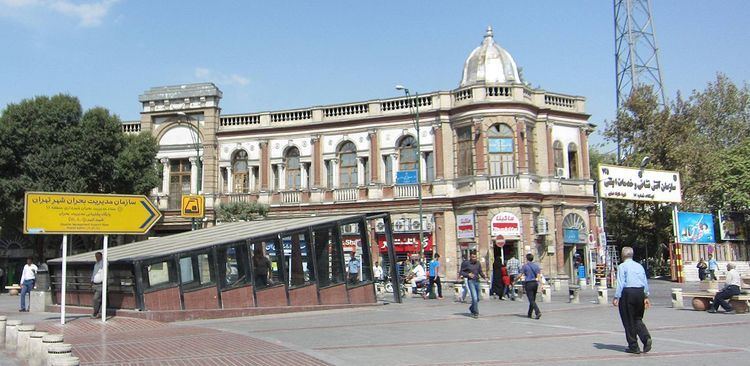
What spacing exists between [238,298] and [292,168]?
2483 cm

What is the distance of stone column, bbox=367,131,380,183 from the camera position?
1619 inches

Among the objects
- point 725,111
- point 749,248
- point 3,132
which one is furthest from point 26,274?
point 725,111

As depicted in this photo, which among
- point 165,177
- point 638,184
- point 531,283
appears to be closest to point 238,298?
point 531,283

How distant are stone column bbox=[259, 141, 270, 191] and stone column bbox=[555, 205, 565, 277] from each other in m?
17.7

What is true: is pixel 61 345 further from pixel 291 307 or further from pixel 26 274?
pixel 26 274

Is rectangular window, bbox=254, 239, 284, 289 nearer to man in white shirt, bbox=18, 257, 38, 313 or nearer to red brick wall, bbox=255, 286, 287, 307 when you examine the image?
red brick wall, bbox=255, 286, 287, 307

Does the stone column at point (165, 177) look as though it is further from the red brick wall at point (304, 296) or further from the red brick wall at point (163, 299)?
the red brick wall at point (163, 299)

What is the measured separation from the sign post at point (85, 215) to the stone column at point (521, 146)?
2390 cm

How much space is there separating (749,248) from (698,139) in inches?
310

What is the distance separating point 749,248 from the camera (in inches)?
1775

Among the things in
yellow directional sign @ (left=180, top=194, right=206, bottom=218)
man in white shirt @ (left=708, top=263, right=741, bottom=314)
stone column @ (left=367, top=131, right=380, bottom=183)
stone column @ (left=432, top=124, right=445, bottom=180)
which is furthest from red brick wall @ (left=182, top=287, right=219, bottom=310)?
stone column @ (left=367, top=131, right=380, bottom=183)

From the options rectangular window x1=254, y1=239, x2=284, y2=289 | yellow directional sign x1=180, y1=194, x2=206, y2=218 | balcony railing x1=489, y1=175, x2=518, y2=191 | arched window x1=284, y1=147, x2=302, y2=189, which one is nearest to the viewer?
rectangular window x1=254, y1=239, x2=284, y2=289

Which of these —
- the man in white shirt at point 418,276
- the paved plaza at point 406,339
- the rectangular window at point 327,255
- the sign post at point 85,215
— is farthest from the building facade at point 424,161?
the sign post at point 85,215

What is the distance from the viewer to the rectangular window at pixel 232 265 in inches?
744
